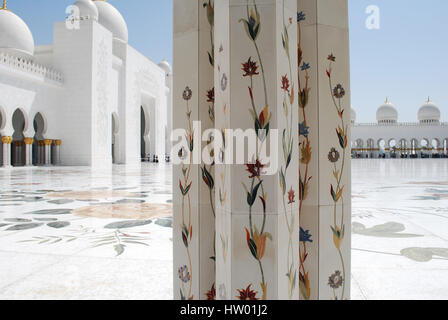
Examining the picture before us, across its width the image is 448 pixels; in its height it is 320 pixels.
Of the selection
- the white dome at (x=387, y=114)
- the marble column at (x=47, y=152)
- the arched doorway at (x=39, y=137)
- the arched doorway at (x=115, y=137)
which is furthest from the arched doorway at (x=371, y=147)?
the marble column at (x=47, y=152)

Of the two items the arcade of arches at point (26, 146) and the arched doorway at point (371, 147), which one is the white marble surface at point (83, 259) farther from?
the arched doorway at point (371, 147)

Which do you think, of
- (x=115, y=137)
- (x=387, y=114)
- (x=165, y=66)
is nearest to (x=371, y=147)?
(x=387, y=114)

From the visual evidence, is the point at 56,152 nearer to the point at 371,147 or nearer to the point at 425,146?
the point at 371,147

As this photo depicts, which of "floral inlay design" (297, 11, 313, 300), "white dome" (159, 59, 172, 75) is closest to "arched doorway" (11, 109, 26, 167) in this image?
"white dome" (159, 59, 172, 75)

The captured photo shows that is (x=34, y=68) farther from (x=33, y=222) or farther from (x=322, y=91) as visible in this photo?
(x=322, y=91)

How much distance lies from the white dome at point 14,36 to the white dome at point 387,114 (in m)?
19.5

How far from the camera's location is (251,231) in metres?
0.50

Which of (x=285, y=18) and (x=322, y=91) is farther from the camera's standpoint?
(x=322, y=91)

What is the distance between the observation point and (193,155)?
631 mm

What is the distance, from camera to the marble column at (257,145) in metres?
0.49

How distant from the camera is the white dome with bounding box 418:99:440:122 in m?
21.7
